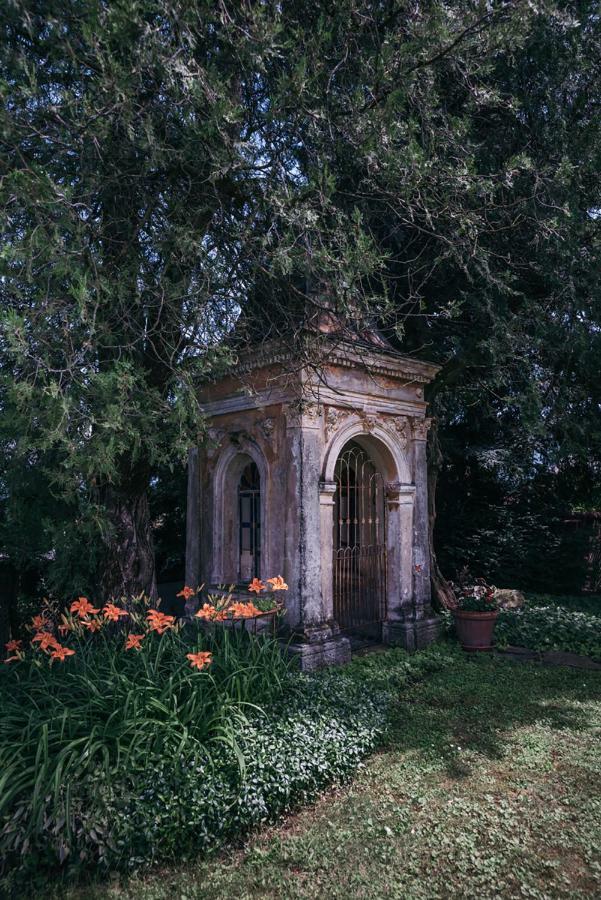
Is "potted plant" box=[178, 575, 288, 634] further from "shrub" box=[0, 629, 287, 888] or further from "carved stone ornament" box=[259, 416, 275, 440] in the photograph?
"carved stone ornament" box=[259, 416, 275, 440]

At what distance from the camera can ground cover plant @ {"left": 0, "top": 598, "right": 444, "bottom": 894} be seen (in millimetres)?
3254

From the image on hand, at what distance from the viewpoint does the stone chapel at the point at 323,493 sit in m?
6.37

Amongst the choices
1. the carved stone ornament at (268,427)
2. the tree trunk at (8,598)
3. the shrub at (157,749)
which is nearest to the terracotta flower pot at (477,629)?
the shrub at (157,749)

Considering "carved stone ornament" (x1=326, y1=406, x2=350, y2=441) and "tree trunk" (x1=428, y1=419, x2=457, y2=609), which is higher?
"carved stone ornament" (x1=326, y1=406, x2=350, y2=441)

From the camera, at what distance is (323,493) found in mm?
6543

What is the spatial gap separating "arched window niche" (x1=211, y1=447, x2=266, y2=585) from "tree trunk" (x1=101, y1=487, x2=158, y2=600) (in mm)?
1638

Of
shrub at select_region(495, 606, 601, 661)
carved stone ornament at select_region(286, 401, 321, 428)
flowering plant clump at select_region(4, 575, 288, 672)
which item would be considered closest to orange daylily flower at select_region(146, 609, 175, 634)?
flowering plant clump at select_region(4, 575, 288, 672)

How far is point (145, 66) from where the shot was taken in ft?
13.5

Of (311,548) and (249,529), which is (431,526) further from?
(311,548)

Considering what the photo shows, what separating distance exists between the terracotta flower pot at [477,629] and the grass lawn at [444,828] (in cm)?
211

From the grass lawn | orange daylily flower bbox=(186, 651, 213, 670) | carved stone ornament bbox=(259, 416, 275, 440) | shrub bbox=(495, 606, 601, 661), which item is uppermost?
carved stone ornament bbox=(259, 416, 275, 440)

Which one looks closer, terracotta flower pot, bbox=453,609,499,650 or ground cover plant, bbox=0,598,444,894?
ground cover plant, bbox=0,598,444,894

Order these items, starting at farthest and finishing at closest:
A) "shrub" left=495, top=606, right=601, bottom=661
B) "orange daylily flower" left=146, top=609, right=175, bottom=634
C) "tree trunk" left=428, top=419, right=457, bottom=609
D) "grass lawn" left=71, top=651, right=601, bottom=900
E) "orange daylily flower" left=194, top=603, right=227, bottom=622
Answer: "tree trunk" left=428, top=419, right=457, bottom=609 → "shrub" left=495, top=606, right=601, bottom=661 → "orange daylily flower" left=194, top=603, right=227, bottom=622 → "orange daylily flower" left=146, top=609, right=175, bottom=634 → "grass lawn" left=71, top=651, right=601, bottom=900

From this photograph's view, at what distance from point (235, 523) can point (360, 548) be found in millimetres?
1715
